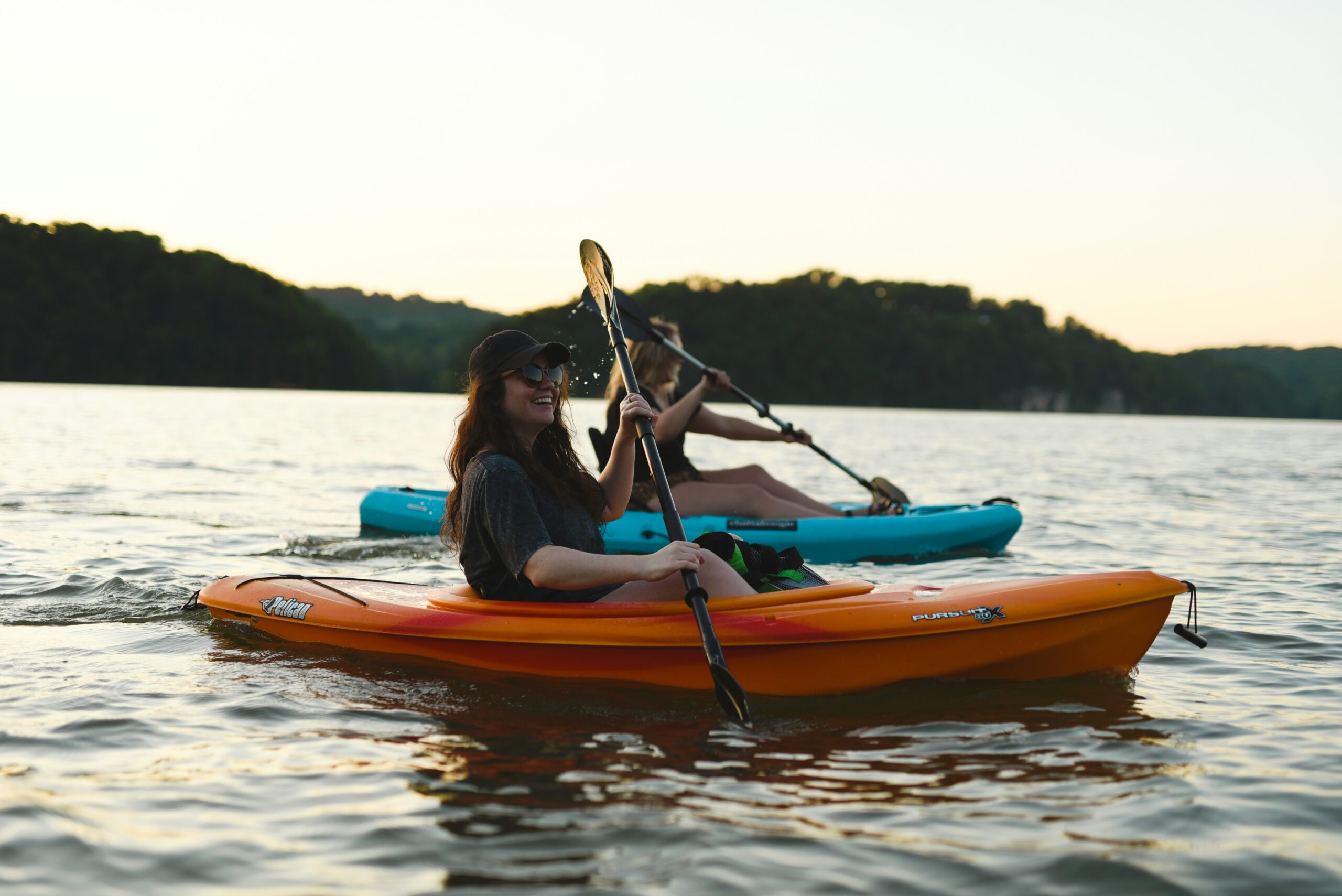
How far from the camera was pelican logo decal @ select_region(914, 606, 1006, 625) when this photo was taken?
390cm

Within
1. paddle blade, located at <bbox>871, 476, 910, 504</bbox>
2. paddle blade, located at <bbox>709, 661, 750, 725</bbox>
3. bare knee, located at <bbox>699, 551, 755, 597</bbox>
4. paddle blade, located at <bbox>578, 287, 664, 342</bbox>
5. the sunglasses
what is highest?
paddle blade, located at <bbox>578, 287, 664, 342</bbox>

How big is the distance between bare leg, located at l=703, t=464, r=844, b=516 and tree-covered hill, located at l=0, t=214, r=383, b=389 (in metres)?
70.8

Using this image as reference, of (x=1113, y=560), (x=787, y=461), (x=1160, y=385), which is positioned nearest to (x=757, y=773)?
(x=1113, y=560)

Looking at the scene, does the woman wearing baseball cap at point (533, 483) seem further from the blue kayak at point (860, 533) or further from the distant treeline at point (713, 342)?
the distant treeline at point (713, 342)

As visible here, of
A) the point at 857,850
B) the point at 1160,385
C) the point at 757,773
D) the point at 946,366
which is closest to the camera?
the point at 857,850

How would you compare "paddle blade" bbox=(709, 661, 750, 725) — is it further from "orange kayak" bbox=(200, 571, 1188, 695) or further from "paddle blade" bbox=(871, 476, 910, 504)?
"paddle blade" bbox=(871, 476, 910, 504)

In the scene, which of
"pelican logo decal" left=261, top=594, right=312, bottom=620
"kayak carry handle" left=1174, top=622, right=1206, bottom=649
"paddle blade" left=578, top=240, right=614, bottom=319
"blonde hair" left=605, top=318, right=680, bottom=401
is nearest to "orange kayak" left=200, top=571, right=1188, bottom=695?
"kayak carry handle" left=1174, top=622, right=1206, bottom=649

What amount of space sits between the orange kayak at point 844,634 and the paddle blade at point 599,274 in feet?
6.84

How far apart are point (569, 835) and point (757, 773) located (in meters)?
0.70

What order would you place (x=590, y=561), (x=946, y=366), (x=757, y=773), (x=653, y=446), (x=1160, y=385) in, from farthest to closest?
(x=1160, y=385)
(x=946, y=366)
(x=653, y=446)
(x=590, y=561)
(x=757, y=773)

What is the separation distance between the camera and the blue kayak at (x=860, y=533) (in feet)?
24.4

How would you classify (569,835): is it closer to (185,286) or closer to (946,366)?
(185,286)

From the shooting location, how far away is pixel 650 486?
7.46 meters

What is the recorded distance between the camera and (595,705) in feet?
12.7
